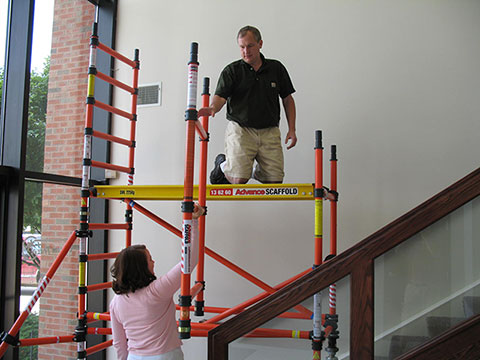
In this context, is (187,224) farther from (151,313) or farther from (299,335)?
(299,335)

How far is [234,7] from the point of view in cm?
403

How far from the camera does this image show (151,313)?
2.04 m

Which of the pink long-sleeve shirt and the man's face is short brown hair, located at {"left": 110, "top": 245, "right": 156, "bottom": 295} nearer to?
the pink long-sleeve shirt

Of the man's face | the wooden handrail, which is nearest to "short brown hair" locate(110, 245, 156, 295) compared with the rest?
the wooden handrail

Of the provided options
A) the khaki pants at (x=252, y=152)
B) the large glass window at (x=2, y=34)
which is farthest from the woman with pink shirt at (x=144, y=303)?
the large glass window at (x=2, y=34)

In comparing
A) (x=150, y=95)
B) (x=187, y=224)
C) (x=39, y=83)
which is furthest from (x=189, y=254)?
(x=39, y=83)

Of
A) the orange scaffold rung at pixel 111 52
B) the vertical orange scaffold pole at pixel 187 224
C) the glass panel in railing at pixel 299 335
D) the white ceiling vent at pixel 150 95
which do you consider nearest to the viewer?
the glass panel in railing at pixel 299 335

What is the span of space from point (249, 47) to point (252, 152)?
67cm

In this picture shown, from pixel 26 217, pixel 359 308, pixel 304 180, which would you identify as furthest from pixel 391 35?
pixel 26 217

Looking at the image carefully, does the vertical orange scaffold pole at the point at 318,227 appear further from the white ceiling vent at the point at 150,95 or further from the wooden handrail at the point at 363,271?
the white ceiling vent at the point at 150,95

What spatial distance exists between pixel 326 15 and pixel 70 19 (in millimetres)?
2433

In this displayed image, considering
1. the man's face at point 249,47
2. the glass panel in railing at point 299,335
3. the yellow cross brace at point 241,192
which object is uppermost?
the man's face at point 249,47

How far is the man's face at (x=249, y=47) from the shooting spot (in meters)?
2.76

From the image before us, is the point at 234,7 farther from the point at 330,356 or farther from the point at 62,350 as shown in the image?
the point at 62,350
